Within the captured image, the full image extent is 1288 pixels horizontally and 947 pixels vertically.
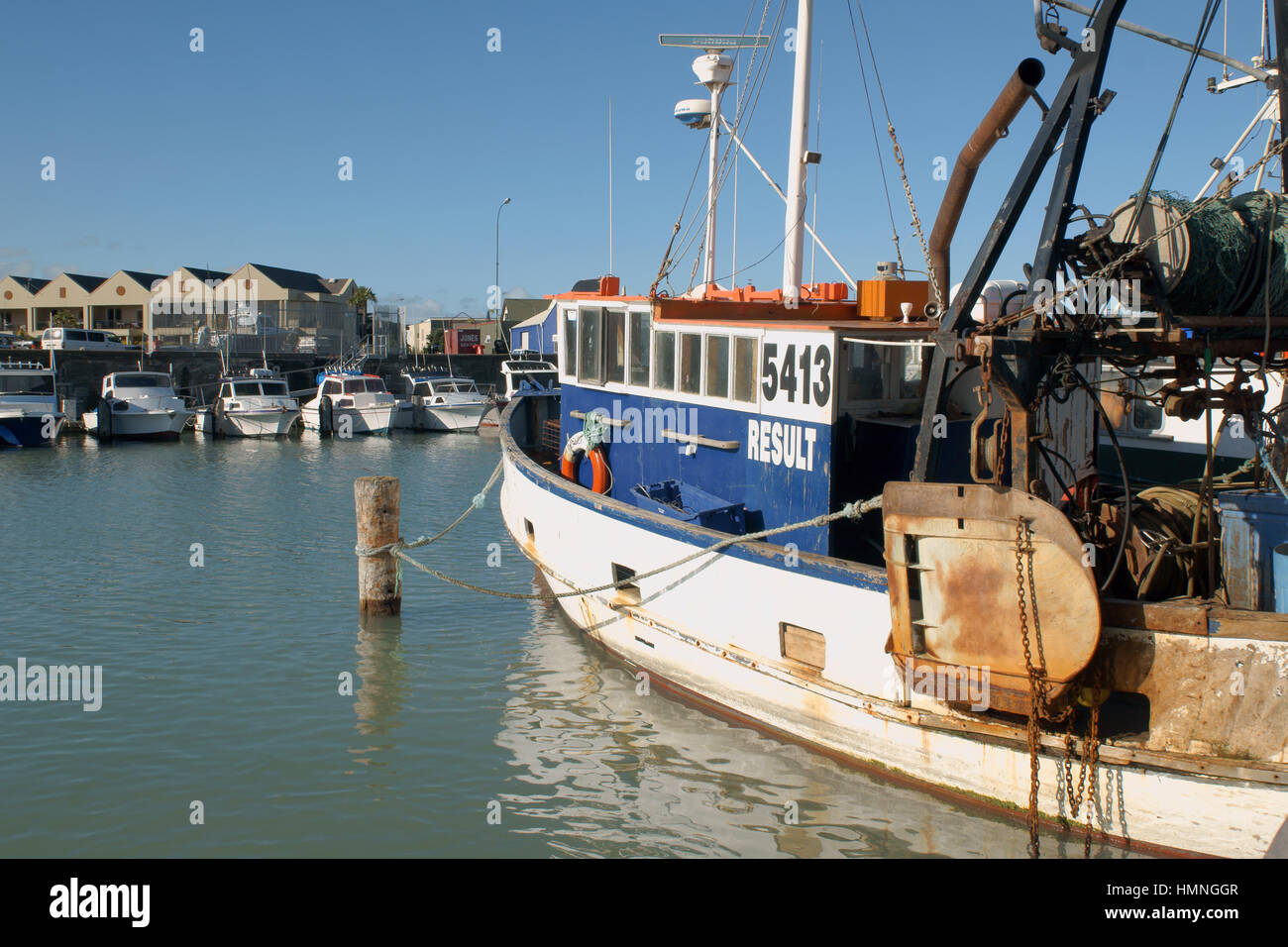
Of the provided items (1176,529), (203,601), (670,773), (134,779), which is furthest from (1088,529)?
(203,601)

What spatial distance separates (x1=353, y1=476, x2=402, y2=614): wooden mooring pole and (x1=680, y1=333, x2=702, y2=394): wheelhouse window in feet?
14.7

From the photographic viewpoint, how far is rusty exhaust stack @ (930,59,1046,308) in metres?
8.14

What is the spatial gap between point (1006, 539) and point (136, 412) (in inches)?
1521

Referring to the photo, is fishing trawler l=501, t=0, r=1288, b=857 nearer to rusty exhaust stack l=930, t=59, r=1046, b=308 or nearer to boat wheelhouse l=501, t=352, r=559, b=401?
rusty exhaust stack l=930, t=59, r=1046, b=308

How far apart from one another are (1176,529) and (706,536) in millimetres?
4074

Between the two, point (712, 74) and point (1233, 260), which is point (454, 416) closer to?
point (712, 74)

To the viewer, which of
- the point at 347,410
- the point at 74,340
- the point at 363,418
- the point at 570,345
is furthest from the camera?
the point at 74,340

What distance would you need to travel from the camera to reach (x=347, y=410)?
42.4m

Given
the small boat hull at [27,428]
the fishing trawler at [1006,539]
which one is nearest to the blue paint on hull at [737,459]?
the fishing trawler at [1006,539]

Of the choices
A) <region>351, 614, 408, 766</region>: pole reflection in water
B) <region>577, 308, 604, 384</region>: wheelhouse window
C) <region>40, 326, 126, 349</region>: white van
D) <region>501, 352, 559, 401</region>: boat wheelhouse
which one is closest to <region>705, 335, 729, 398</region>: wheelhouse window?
<region>577, 308, 604, 384</region>: wheelhouse window

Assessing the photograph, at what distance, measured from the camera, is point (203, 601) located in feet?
47.0

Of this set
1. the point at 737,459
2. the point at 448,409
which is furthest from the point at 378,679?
the point at 448,409

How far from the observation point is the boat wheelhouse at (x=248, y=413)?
1578 inches
